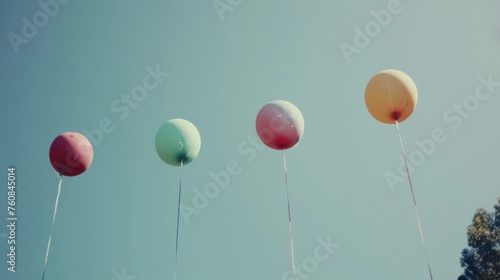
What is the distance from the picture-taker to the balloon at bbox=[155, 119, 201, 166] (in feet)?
20.0

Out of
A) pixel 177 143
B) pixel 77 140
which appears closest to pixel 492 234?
pixel 177 143

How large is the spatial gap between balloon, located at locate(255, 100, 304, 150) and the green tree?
5319 millimetres

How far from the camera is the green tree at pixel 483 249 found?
7.92 metres

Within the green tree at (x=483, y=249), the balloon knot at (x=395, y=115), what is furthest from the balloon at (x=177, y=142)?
the green tree at (x=483, y=249)

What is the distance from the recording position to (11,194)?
750cm

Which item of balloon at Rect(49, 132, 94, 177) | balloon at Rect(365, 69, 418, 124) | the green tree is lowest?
the green tree

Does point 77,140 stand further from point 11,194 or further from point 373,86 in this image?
point 373,86

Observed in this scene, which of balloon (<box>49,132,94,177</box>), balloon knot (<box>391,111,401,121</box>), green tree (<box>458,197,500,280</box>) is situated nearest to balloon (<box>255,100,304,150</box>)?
A: balloon knot (<box>391,111,401,121</box>)

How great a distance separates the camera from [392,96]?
18.1ft

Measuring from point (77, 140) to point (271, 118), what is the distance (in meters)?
3.32

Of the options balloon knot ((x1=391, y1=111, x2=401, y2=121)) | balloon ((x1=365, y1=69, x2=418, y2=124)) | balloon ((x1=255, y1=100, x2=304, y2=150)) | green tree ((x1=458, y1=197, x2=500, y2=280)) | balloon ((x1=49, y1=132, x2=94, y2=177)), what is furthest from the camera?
green tree ((x1=458, y1=197, x2=500, y2=280))

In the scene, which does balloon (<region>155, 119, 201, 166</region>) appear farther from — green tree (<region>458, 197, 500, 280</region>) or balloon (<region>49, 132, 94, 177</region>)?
green tree (<region>458, 197, 500, 280</region>)

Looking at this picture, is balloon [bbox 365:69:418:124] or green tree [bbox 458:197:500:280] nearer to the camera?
balloon [bbox 365:69:418:124]

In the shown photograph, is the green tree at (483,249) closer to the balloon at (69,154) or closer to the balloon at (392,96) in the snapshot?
the balloon at (392,96)
